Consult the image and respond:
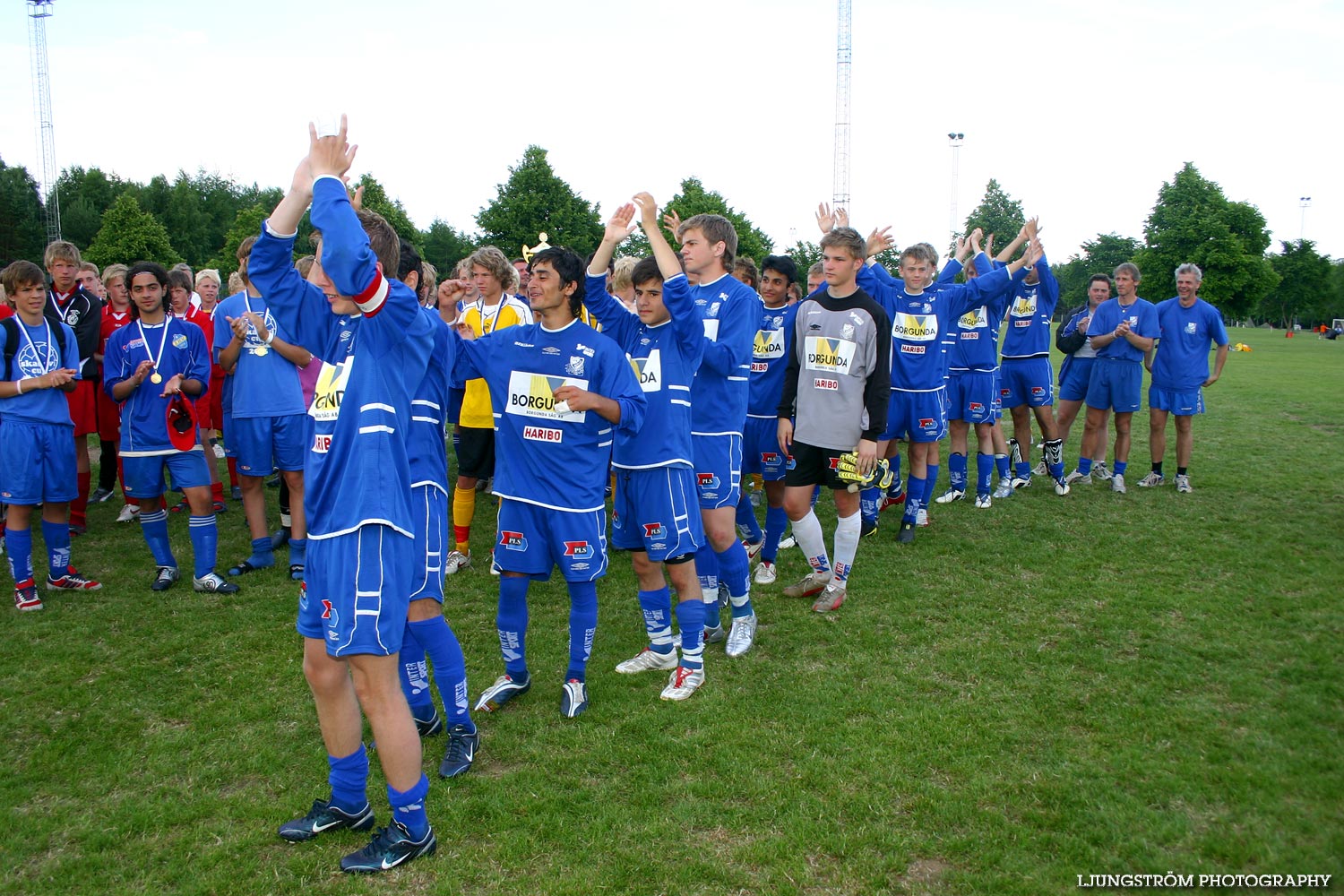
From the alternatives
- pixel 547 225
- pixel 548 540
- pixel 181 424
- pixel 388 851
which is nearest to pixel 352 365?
pixel 548 540

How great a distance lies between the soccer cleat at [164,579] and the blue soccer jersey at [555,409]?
3876mm

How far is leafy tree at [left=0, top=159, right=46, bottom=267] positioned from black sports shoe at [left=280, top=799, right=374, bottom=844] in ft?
204

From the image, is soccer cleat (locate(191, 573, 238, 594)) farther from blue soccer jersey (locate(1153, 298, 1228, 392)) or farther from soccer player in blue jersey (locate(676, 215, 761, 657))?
blue soccer jersey (locate(1153, 298, 1228, 392))

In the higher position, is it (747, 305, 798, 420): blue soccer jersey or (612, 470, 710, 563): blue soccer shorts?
(747, 305, 798, 420): blue soccer jersey

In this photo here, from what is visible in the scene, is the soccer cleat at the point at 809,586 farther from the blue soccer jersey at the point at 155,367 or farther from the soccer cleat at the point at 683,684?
the blue soccer jersey at the point at 155,367

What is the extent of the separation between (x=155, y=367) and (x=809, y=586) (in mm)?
5205

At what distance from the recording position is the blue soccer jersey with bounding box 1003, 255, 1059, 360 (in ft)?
31.5

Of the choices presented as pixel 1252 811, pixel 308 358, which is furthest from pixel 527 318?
pixel 1252 811

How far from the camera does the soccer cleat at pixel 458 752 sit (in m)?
3.81

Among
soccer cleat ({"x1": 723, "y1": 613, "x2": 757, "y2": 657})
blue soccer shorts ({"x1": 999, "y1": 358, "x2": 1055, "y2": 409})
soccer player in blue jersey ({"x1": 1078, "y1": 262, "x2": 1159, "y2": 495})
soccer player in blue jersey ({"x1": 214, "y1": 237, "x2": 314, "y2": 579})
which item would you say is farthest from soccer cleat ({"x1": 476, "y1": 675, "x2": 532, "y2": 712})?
soccer player in blue jersey ({"x1": 1078, "y1": 262, "x2": 1159, "y2": 495})

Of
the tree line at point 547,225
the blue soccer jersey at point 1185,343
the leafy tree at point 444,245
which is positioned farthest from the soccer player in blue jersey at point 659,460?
the leafy tree at point 444,245

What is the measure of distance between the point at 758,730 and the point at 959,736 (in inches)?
38.2

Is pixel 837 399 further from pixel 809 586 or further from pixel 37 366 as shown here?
Answer: pixel 37 366

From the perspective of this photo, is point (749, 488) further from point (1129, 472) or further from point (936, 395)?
point (1129, 472)
